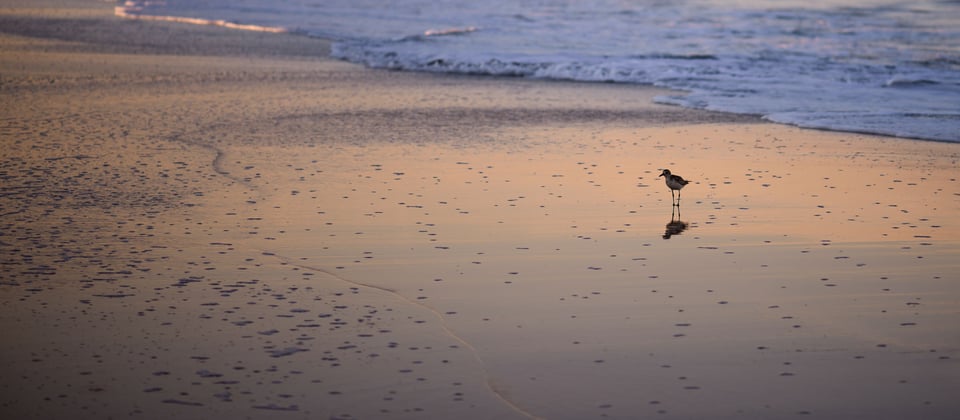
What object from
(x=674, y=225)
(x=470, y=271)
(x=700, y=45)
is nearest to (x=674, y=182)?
(x=674, y=225)

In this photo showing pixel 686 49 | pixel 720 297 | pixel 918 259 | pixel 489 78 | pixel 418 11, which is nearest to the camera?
pixel 720 297

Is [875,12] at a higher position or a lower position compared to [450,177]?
higher

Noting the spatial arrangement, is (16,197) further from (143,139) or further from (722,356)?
(722,356)

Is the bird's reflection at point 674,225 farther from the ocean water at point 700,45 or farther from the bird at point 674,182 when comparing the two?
the ocean water at point 700,45

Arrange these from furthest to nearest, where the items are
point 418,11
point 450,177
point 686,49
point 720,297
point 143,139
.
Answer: point 418,11, point 686,49, point 143,139, point 450,177, point 720,297

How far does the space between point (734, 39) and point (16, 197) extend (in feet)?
75.9

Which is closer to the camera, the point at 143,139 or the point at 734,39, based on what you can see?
the point at 143,139

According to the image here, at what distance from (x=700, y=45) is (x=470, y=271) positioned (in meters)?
21.9

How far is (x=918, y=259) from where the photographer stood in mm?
7137

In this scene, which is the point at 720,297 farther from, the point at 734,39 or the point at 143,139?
the point at 734,39

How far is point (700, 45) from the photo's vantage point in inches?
1087

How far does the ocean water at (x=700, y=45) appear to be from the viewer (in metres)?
16.5

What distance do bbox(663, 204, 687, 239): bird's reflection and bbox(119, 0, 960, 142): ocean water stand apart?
18.0 feet

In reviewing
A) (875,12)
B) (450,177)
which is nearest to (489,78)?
(450,177)
